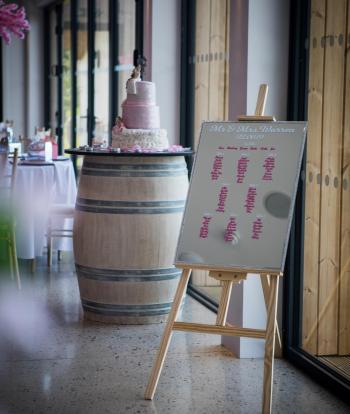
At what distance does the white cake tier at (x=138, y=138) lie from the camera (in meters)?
4.55

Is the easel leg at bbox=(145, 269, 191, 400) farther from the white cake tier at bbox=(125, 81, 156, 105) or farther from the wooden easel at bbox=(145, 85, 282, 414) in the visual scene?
the white cake tier at bbox=(125, 81, 156, 105)

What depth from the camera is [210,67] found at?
524 cm

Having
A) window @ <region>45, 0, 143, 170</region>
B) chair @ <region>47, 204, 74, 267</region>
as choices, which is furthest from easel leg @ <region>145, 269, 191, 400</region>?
window @ <region>45, 0, 143, 170</region>

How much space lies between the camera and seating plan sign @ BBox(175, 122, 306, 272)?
10.0ft

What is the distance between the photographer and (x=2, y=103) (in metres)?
11.2

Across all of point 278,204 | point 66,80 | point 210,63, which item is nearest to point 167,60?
point 210,63

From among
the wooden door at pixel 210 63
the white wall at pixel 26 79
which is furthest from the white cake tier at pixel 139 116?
the white wall at pixel 26 79

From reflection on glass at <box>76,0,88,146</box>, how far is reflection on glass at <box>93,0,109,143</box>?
1.99ft

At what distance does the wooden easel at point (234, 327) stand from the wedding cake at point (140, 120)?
54.5 inches

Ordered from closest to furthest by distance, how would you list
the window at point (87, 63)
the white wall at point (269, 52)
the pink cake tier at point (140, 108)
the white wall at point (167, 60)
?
1. the white wall at point (269, 52)
2. the pink cake tier at point (140, 108)
3. the white wall at point (167, 60)
4. the window at point (87, 63)

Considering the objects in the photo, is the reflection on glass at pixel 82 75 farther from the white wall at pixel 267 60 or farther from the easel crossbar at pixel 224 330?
the easel crossbar at pixel 224 330

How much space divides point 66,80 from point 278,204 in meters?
7.49

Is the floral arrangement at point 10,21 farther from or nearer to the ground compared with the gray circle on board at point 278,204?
farther from the ground

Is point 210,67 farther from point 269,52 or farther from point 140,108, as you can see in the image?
point 269,52
